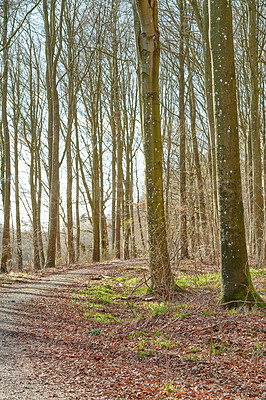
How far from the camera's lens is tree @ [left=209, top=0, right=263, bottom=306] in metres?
5.55

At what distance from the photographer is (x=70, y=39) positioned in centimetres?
Result: 1602

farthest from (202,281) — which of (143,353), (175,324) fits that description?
(143,353)

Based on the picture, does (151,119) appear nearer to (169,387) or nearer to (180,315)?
(180,315)

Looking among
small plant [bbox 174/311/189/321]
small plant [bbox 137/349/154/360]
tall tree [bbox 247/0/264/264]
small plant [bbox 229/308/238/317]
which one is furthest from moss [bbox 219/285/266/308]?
tall tree [bbox 247/0/264/264]

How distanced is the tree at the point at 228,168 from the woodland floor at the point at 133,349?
483mm

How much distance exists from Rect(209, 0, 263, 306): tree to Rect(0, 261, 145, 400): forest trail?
3143 millimetres

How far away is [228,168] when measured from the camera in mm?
5633

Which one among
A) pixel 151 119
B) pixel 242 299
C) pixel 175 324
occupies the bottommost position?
pixel 175 324

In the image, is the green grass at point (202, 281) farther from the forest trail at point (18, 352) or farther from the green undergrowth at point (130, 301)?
the forest trail at point (18, 352)

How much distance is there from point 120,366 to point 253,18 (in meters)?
10.6

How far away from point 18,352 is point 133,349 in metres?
1.56

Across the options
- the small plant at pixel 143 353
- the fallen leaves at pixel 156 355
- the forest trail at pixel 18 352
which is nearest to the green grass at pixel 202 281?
the fallen leaves at pixel 156 355

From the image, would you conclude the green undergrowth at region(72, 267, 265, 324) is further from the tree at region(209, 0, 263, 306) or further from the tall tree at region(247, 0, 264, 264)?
the tall tree at region(247, 0, 264, 264)

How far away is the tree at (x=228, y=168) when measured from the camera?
18.2 ft
